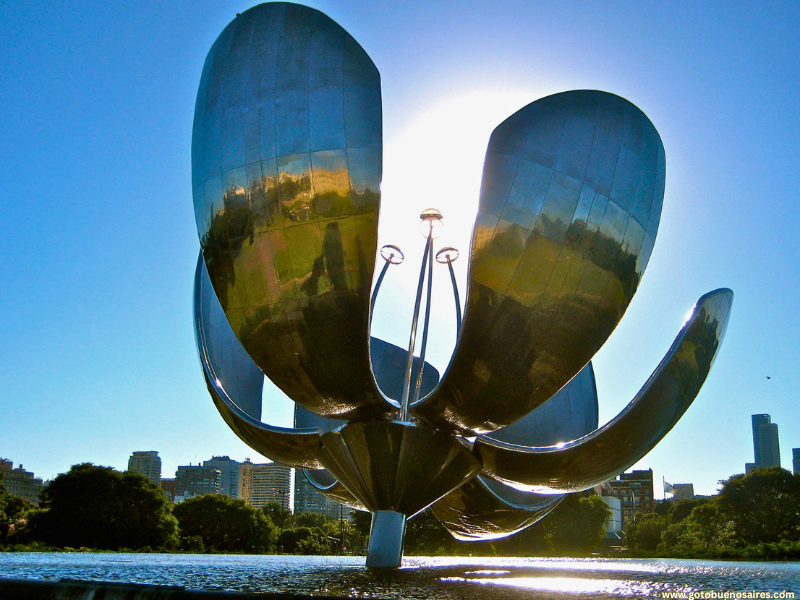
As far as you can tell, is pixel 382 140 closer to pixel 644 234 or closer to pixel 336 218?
pixel 336 218

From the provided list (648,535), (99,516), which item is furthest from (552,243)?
(648,535)

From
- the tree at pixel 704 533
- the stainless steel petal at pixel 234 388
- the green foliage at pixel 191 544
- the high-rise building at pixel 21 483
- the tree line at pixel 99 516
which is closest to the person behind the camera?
the stainless steel petal at pixel 234 388

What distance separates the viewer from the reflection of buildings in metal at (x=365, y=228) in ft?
35.2

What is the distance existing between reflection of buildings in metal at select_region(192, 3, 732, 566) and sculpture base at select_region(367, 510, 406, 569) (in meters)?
0.05

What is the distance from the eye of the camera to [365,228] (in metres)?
10.6

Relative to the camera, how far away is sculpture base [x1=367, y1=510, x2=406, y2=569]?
12789 millimetres

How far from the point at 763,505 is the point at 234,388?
1510 inches

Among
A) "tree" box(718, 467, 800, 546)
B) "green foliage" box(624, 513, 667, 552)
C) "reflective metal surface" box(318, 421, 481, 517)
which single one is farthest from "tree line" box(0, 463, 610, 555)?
"reflective metal surface" box(318, 421, 481, 517)

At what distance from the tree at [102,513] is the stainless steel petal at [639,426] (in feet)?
92.3

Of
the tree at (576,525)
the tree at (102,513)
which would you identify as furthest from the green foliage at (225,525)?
the tree at (576,525)

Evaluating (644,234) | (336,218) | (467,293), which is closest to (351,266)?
(336,218)

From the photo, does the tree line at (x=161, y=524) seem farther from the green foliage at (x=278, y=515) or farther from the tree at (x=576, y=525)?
the green foliage at (x=278, y=515)

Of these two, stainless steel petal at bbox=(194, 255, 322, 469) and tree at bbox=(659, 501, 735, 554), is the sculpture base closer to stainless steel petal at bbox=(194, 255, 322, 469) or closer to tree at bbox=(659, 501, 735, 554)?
stainless steel petal at bbox=(194, 255, 322, 469)

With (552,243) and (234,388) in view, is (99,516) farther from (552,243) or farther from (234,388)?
(552,243)
